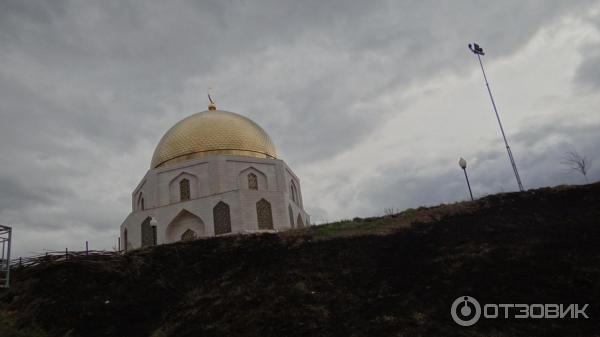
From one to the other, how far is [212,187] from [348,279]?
1428 centimetres

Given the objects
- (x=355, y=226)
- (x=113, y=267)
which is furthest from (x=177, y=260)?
(x=355, y=226)

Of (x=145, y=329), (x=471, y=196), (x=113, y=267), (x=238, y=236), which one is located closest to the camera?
A: (x=145, y=329)

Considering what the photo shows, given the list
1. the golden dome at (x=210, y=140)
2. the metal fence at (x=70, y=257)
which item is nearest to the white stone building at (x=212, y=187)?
the golden dome at (x=210, y=140)

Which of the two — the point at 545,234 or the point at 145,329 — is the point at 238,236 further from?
the point at 545,234

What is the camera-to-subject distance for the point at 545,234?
12000 millimetres

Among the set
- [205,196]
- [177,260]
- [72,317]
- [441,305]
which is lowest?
[441,305]

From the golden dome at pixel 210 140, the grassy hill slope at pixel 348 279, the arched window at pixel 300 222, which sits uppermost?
the golden dome at pixel 210 140

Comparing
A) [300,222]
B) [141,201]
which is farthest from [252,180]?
[141,201]

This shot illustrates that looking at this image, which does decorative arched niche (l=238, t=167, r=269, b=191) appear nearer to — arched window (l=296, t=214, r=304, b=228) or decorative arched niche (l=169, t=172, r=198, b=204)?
decorative arched niche (l=169, t=172, r=198, b=204)

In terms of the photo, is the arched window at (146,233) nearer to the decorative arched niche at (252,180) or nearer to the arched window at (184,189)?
the arched window at (184,189)

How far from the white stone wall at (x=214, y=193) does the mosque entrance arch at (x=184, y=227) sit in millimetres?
239

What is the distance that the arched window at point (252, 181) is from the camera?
992 inches

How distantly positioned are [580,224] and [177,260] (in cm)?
1174

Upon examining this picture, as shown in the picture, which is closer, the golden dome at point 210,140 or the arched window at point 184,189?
the arched window at point 184,189
